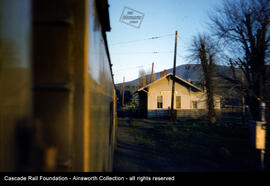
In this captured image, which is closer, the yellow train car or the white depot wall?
the yellow train car

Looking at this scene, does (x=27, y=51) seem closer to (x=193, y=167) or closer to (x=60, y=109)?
(x=60, y=109)

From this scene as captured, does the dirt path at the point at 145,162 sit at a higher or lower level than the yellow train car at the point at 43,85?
lower

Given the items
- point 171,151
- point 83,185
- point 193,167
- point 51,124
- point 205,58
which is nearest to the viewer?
point 51,124

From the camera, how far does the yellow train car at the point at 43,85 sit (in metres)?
0.63

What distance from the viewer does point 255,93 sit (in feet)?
30.9

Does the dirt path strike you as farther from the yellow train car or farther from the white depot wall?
the white depot wall

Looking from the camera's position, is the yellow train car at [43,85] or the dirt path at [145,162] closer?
the yellow train car at [43,85]

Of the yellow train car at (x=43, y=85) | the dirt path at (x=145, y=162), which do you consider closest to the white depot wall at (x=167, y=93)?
the dirt path at (x=145, y=162)

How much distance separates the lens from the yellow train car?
0.63 metres

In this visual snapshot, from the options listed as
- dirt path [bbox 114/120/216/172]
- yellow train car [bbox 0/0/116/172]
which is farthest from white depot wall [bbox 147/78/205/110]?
yellow train car [bbox 0/0/116/172]

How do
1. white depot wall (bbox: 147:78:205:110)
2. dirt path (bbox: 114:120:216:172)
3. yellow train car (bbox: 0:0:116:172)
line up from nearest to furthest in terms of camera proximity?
1. yellow train car (bbox: 0:0:116:172)
2. dirt path (bbox: 114:120:216:172)
3. white depot wall (bbox: 147:78:205:110)

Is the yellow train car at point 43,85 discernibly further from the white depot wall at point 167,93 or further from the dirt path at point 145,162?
the white depot wall at point 167,93

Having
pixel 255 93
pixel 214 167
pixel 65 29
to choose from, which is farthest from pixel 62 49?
pixel 255 93

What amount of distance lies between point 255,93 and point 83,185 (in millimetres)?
11117
